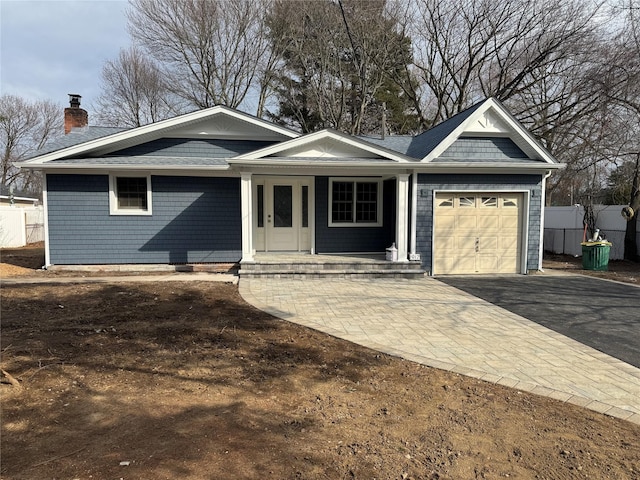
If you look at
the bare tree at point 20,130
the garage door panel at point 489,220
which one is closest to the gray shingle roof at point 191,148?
the garage door panel at point 489,220

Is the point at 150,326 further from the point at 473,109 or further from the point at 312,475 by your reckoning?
the point at 473,109

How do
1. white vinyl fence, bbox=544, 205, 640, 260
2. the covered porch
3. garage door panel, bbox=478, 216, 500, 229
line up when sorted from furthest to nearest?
white vinyl fence, bbox=544, 205, 640, 260, the covered porch, garage door panel, bbox=478, 216, 500, 229

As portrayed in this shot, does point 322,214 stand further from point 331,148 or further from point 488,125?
point 488,125

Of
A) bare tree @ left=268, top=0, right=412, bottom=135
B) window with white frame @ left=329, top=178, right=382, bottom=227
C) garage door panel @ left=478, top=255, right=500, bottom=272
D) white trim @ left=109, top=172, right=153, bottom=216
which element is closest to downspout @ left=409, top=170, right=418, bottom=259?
window with white frame @ left=329, top=178, right=382, bottom=227

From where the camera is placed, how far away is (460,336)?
5.55 m

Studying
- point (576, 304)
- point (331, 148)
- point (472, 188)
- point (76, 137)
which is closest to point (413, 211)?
point (472, 188)

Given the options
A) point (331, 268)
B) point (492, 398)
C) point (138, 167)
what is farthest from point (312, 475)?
point (138, 167)

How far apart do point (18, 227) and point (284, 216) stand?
1442cm

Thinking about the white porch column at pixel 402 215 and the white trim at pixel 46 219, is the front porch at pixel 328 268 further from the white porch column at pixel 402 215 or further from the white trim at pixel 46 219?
the white trim at pixel 46 219

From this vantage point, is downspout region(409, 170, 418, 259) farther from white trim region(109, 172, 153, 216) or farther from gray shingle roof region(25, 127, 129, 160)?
gray shingle roof region(25, 127, 129, 160)

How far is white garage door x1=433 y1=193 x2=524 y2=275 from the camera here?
1089 centimetres

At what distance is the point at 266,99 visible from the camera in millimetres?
24125

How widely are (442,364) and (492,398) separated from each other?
33.3 inches

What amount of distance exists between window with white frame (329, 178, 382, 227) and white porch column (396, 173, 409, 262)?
1410 millimetres
